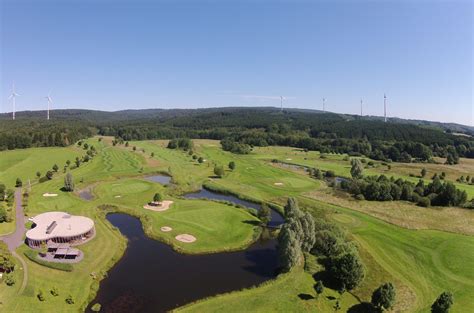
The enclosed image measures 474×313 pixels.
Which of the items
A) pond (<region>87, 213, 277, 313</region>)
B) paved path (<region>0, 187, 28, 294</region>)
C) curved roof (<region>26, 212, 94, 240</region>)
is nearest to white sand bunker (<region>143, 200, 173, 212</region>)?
pond (<region>87, 213, 277, 313</region>)

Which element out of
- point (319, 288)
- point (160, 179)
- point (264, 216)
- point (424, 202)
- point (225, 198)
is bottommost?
point (319, 288)

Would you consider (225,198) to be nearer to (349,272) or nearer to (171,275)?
(171,275)

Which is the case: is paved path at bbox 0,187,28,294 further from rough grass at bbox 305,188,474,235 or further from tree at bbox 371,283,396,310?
rough grass at bbox 305,188,474,235

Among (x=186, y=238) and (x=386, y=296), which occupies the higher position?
(x=186, y=238)

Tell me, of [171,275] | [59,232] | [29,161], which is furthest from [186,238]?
[29,161]

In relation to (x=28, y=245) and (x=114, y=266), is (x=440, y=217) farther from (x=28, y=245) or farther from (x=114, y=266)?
(x=28, y=245)

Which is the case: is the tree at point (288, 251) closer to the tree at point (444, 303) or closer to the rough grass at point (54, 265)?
the tree at point (444, 303)

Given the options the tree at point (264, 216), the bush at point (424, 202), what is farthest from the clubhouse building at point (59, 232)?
the bush at point (424, 202)
